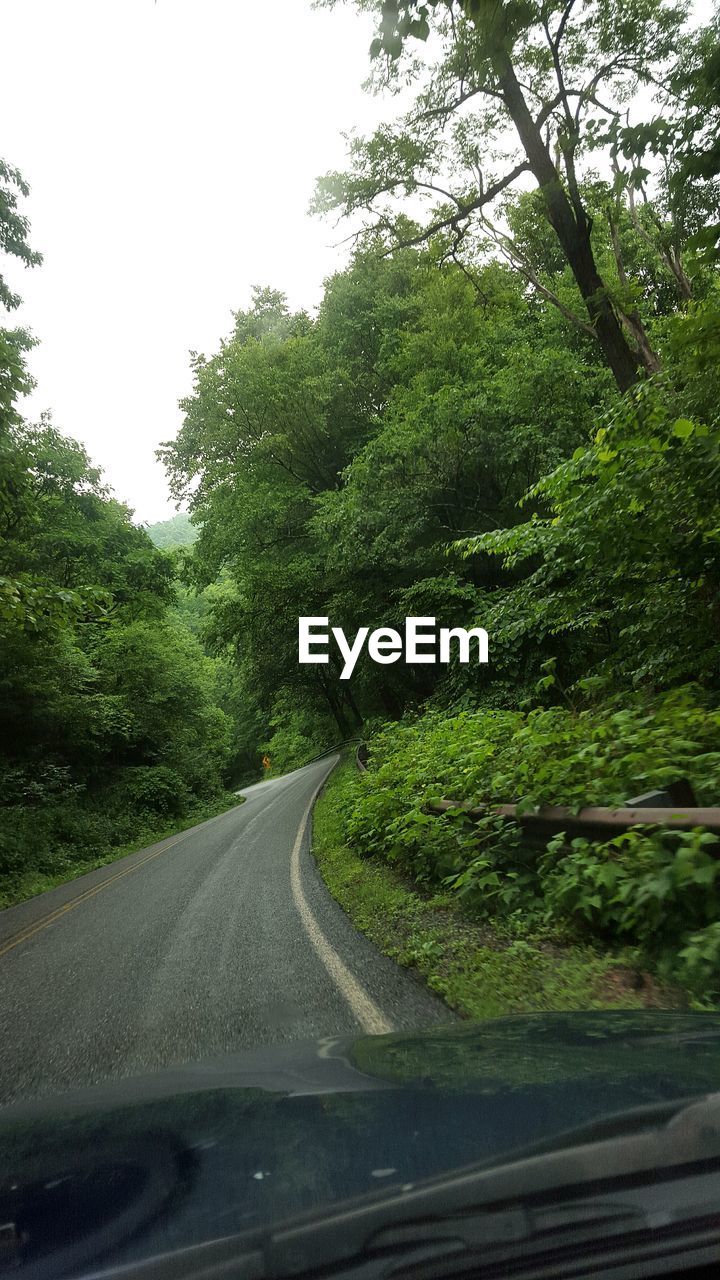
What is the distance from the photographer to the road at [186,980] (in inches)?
164

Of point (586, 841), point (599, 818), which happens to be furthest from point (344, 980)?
point (599, 818)

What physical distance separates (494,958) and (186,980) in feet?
8.16

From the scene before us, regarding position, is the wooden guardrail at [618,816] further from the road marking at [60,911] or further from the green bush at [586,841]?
the road marking at [60,911]

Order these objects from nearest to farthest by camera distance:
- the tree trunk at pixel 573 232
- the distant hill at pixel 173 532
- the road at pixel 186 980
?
the road at pixel 186 980, the tree trunk at pixel 573 232, the distant hill at pixel 173 532

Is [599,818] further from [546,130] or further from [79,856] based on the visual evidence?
[79,856]

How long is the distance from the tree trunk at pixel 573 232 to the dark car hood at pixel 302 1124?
29.1ft

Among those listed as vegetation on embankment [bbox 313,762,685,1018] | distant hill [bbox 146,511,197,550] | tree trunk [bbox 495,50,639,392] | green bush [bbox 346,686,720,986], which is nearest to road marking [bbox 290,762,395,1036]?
vegetation on embankment [bbox 313,762,685,1018]

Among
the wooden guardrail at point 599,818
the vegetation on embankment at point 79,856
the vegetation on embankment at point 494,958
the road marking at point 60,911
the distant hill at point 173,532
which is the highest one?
the distant hill at point 173,532

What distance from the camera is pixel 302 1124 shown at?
1.72m

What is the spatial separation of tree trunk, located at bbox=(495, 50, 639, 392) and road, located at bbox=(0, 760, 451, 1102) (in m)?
7.75

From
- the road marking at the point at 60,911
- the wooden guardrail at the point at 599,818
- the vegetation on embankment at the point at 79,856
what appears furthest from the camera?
the vegetation on embankment at the point at 79,856

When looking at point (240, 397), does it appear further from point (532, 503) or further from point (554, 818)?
point (554, 818)

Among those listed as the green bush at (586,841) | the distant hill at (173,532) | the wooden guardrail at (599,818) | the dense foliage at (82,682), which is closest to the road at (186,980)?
the green bush at (586,841)

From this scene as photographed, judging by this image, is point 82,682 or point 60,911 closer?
point 60,911
